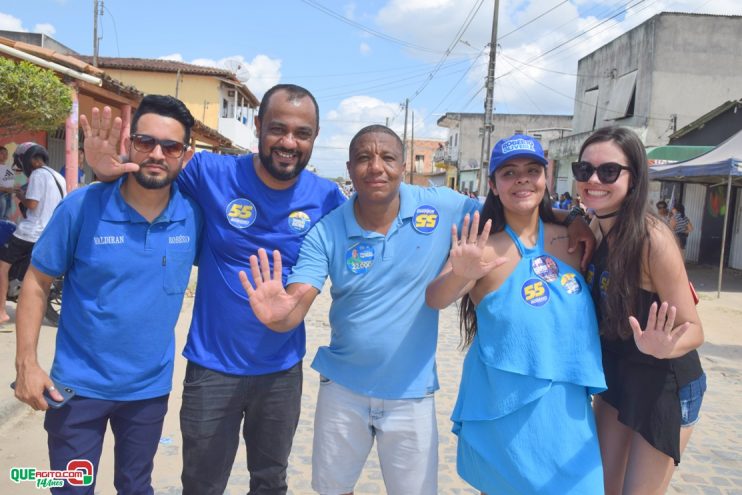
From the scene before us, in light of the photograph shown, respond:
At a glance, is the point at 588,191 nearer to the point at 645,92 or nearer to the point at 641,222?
the point at 641,222

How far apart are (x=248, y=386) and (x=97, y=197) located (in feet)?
3.63

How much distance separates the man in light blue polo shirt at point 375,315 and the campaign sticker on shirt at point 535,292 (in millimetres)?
443

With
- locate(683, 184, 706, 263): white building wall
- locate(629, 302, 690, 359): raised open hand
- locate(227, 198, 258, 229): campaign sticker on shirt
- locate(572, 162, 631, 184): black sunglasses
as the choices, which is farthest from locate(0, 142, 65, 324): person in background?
locate(683, 184, 706, 263): white building wall

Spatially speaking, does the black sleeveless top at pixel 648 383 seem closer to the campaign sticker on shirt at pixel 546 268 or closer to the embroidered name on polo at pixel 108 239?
the campaign sticker on shirt at pixel 546 268

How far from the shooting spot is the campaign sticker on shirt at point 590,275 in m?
2.51

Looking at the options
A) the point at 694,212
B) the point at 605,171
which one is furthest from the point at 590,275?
the point at 694,212

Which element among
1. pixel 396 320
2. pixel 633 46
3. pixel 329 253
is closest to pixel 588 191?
pixel 396 320

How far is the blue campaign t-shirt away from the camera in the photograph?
2664 millimetres

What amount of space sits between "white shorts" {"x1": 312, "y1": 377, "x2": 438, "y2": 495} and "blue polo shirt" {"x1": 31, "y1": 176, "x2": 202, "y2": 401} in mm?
814

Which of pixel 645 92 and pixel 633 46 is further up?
pixel 633 46

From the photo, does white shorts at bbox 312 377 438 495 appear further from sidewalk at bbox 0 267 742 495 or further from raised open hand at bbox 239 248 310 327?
sidewalk at bbox 0 267 742 495

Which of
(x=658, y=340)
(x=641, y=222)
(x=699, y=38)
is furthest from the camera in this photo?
(x=699, y=38)

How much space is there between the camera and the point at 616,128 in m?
2.54

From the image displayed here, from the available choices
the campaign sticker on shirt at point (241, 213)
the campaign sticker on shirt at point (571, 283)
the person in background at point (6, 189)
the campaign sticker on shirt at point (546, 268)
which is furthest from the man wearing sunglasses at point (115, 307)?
the person in background at point (6, 189)
